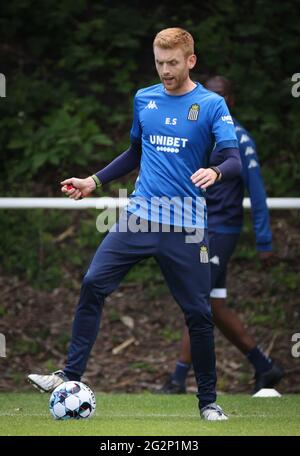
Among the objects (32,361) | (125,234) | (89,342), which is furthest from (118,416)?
(32,361)

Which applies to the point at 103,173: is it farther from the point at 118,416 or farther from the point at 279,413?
→ the point at 279,413

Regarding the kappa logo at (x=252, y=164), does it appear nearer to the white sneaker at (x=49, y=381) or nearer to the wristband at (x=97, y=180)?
the wristband at (x=97, y=180)

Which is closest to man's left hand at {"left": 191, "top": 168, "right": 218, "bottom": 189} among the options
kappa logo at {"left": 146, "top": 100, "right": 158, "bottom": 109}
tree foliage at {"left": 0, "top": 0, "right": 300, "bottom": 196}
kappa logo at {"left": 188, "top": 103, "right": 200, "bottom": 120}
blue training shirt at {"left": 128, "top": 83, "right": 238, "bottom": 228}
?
blue training shirt at {"left": 128, "top": 83, "right": 238, "bottom": 228}

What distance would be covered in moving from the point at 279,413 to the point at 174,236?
76.7 inches

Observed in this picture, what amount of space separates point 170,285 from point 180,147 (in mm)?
908

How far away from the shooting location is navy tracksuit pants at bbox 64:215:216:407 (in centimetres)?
780

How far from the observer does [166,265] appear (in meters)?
7.85

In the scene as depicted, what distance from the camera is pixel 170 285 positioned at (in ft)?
25.9

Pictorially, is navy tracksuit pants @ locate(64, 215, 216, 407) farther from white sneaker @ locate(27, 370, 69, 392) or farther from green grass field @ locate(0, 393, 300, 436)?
green grass field @ locate(0, 393, 300, 436)

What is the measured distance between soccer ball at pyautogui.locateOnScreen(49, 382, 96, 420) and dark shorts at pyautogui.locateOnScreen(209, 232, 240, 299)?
2.69 m

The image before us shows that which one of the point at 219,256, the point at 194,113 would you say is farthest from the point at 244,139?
the point at 194,113

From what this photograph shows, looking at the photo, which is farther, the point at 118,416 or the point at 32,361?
the point at 32,361

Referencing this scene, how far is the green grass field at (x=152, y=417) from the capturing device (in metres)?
7.29

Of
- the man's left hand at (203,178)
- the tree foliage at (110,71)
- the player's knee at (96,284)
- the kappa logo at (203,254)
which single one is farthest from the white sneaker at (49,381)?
the tree foliage at (110,71)
